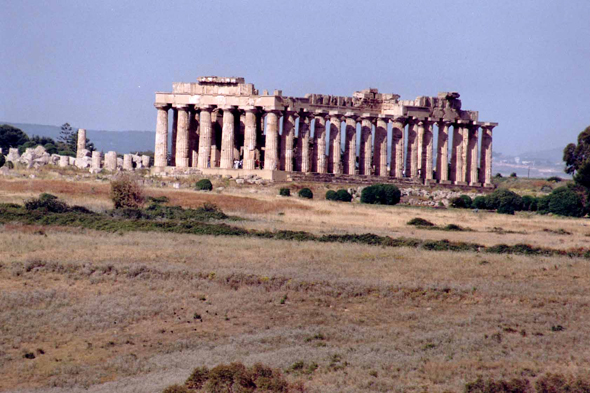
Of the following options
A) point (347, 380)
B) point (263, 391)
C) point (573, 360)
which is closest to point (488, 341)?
point (573, 360)

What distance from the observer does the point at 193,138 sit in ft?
224

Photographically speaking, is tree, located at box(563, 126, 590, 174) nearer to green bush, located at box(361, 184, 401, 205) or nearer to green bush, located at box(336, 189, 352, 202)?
green bush, located at box(361, 184, 401, 205)

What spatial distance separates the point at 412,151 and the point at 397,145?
152cm

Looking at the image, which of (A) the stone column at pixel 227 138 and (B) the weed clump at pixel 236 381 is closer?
(B) the weed clump at pixel 236 381

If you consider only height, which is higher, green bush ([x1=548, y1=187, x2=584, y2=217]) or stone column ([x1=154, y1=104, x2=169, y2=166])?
stone column ([x1=154, y1=104, x2=169, y2=166])

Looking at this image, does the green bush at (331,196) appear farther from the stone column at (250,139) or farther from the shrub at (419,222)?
the shrub at (419,222)

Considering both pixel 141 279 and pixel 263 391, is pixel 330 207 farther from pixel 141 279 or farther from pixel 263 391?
pixel 263 391

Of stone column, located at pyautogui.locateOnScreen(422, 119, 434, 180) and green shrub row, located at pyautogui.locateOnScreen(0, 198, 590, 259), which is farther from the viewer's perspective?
stone column, located at pyautogui.locateOnScreen(422, 119, 434, 180)

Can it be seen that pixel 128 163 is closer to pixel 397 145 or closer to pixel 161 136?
pixel 161 136

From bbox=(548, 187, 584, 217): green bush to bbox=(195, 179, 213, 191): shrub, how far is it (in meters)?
21.6

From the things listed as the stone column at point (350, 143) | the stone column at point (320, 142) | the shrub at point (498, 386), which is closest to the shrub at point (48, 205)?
the shrub at point (498, 386)

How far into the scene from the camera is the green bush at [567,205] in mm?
57344

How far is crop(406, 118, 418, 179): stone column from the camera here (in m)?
71.8

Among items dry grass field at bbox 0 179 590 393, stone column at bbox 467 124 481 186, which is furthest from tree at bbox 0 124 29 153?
dry grass field at bbox 0 179 590 393
